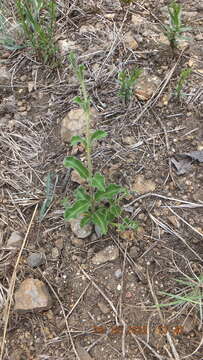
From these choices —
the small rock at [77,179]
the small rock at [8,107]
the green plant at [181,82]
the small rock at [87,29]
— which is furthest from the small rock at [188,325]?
the small rock at [87,29]

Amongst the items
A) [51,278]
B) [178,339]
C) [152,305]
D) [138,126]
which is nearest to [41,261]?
[51,278]

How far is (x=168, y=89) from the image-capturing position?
224 cm

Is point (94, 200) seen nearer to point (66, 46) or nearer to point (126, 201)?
point (126, 201)

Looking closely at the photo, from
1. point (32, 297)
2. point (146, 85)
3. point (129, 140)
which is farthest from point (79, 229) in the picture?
point (146, 85)

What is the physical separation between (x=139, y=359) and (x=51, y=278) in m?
0.54

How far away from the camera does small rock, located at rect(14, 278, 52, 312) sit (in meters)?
1.71

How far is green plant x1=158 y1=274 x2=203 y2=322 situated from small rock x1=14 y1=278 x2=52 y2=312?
1.72ft

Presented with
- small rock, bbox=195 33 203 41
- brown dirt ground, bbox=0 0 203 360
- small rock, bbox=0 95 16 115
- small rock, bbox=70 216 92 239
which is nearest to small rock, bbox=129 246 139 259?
brown dirt ground, bbox=0 0 203 360

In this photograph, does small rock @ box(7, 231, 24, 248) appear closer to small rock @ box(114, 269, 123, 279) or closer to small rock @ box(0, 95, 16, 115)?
small rock @ box(114, 269, 123, 279)

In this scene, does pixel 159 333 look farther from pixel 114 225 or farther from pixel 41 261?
pixel 41 261

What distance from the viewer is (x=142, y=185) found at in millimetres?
1971

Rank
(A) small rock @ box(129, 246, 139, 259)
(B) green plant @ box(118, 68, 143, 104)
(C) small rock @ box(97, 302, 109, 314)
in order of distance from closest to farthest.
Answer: (C) small rock @ box(97, 302, 109, 314)
(A) small rock @ box(129, 246, 139, 259)
(B) green plant @ box(118, 68, 143, 104)

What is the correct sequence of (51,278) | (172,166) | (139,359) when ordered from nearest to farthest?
1. (139,359)
2. (51,278)
3. (172,166)

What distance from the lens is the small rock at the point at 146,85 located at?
2229 millimetres
